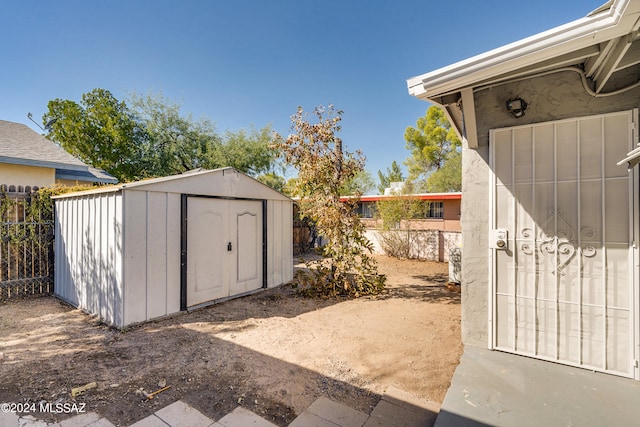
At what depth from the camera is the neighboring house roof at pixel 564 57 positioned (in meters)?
1.50

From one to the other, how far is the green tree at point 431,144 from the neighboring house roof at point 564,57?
18.3m

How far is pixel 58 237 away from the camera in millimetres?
5445

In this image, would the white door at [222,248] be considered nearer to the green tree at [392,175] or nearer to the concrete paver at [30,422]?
the concrete paver at [30,422]

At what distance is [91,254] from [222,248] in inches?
78.7

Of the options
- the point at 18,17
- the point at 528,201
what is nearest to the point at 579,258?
the point at 528,201

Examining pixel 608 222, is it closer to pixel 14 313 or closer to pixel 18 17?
pixel 14 313

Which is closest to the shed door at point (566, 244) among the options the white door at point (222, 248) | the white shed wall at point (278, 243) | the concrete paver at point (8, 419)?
the concrete paver at point (8, 419)

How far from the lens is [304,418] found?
6.89ft

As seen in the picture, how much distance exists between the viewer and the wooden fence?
16.8ft

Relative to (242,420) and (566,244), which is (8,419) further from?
(566,244)

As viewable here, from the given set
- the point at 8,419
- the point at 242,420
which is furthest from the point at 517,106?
Answer: the point at 8,419

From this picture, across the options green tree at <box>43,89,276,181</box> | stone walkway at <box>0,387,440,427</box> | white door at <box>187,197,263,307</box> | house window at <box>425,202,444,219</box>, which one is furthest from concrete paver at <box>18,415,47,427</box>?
house window at <box>425,202,444,219</box>

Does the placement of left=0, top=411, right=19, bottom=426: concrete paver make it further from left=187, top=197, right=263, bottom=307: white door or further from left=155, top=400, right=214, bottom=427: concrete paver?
left=187, top=197, right=263, bottom=307: white door

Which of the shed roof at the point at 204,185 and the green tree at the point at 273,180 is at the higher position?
the green tree at the point at 273,180
